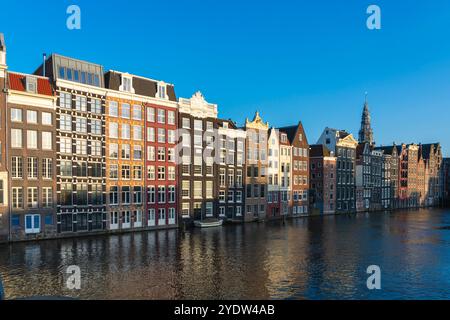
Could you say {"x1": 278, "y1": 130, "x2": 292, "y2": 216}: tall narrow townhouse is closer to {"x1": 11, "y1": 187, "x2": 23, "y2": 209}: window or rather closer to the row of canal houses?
the row of canal houses

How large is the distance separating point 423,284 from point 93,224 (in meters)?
47.2

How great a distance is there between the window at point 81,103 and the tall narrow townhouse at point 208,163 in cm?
1888

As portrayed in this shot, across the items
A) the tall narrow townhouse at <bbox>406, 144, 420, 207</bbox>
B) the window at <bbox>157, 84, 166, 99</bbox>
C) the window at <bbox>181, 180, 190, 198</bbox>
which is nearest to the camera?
the window at <bbox>157, 84, 166, 99</bbox>

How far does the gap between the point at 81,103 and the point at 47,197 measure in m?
15.5

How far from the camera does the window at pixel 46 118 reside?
54.9 meters

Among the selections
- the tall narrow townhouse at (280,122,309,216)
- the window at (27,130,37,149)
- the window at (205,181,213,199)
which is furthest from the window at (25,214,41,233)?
the tall narrow townhouse at (280,122,309,216)

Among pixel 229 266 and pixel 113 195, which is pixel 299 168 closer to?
pixel 113 195

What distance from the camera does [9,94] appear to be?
5166 centimetres

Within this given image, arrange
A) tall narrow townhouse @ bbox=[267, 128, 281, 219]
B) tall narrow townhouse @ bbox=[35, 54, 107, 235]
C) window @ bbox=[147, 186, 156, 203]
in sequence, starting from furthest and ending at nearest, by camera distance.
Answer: tall narrow townhouse @ bbox=[267, 128, 281, 219] < window @ bbox=[147, 186, 156, 203] < tall narrow townhouse @ bbox=[35, 54, 107, 235]

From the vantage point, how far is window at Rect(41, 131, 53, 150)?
54.7 m

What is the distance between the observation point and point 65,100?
188ft

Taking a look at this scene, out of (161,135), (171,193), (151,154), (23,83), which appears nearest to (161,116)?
(161,135)

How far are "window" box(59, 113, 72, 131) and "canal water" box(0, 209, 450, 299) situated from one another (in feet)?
55.7

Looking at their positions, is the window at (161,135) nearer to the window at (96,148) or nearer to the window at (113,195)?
the window at (96,148)
